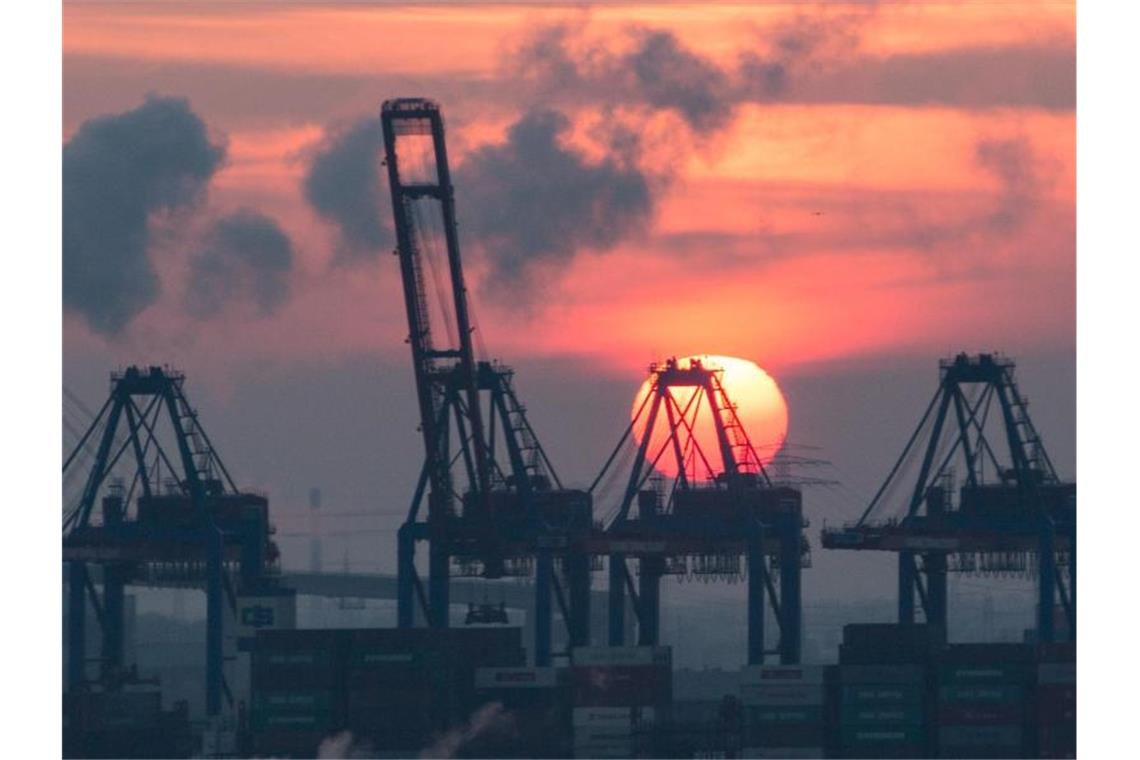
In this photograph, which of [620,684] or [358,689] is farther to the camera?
[620,684]

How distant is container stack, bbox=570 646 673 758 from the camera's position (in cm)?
7719

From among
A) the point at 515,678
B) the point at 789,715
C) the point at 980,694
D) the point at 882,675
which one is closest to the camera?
the point at 882,675

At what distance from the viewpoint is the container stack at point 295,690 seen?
76562 mm

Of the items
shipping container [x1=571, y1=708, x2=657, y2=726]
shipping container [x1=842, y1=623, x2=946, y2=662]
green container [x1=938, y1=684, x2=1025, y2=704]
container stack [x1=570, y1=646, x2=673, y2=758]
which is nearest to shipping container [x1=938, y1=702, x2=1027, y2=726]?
green container [x1=938, y1=684, x2=1025, y2=704]

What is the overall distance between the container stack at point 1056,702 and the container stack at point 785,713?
5.64m

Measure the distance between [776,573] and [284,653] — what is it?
2249cm

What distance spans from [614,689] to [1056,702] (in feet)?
38.7

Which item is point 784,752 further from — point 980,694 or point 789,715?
point 980,694

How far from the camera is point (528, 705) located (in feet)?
258

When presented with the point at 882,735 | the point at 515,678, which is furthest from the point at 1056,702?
the point at 515,678

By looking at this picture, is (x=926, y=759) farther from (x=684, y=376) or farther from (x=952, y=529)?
(x=684, y=376)

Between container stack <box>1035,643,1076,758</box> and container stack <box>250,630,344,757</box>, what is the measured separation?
60.2 ft

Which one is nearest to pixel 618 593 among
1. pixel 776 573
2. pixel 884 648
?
pixel 776 573

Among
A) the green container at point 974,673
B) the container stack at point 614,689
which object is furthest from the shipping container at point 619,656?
the green container at point 974,673
